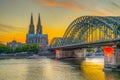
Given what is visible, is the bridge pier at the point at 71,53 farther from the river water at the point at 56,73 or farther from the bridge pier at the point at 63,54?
the river water at the point at 56,73

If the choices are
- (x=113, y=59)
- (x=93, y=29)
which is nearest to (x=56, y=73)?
(x=113, y=59)

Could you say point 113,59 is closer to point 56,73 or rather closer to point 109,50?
point 109,50

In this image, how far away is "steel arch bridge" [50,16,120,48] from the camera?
72.3 meters

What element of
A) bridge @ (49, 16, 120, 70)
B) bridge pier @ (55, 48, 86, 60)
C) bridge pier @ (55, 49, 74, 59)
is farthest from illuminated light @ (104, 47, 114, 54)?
bridge pier @ (55, 48, 86, 60)

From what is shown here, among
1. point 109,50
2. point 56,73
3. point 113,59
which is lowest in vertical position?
point 56,73

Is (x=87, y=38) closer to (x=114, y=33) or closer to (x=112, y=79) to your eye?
(x=114, y=33)

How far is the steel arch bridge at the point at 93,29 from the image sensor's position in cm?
7232

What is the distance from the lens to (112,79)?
53.2 m

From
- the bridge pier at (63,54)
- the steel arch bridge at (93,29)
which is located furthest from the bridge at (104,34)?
the bridge pier at (63,54)

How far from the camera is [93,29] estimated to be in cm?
9844

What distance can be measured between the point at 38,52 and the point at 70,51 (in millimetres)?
43202

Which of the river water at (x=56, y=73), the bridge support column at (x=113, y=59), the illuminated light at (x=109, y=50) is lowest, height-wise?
the river water at (x=56, y=73)

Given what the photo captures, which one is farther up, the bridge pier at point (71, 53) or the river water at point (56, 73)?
the bridge pier at point (71, 53)

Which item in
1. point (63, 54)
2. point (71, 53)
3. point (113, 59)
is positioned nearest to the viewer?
point (113, 59)
